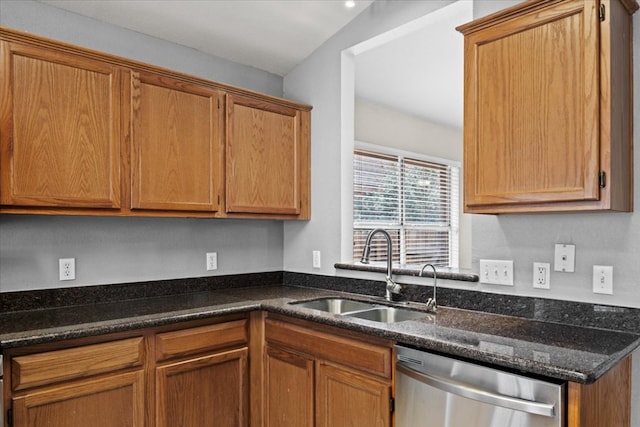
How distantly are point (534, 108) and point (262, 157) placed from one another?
1612 millimetres

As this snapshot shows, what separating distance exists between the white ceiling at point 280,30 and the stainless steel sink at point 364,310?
158 cm

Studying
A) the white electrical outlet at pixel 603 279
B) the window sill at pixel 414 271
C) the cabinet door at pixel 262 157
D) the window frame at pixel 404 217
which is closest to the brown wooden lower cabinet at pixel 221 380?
the white electrical outlet at pixel 603 279

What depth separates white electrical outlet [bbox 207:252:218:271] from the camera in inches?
117

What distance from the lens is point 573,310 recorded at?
75.7 inches

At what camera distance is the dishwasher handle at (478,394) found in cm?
140

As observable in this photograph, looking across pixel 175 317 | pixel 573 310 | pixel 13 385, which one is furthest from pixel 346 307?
pixel 13 385

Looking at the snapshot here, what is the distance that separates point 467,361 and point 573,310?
635 millimetres

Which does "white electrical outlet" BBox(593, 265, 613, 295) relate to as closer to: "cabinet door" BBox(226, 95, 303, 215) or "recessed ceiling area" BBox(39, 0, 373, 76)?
"cabinet door" BBox(226, 95, 303, 215)

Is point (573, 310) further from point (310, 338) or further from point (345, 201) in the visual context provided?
point (345, 201)

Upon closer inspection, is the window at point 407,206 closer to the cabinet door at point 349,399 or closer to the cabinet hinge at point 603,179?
the cabinet door at point 349,399

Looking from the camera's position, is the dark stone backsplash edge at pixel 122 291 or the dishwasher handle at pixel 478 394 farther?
the dark stone backsplash edge at pixel 122 291

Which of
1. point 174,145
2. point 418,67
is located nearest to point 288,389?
point 174,145

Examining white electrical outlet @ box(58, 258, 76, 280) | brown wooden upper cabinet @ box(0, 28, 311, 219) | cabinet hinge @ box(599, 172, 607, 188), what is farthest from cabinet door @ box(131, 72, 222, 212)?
cabinet hinge @ box(599, 172, 607, 188)

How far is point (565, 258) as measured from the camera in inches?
76.9
